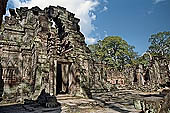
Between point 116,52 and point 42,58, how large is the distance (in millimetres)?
31564


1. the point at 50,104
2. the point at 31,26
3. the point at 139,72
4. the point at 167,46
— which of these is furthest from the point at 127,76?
the point at 50,104

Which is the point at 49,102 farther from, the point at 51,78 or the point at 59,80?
the point at 59,80

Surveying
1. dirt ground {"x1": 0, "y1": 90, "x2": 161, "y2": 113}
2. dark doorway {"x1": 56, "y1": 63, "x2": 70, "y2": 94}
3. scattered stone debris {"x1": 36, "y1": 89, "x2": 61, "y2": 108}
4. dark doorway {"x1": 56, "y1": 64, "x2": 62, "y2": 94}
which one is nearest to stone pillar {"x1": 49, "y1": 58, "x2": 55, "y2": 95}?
scattered stone debris {"x1": 36, "y1": 89, "x2": 61, "y2": 108}

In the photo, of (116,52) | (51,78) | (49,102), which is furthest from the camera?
(116,52)

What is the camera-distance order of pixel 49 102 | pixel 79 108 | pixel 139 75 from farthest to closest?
pixel 139 75 → pixel 49 102 → pixel 79 108

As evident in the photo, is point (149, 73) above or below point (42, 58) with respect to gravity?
below

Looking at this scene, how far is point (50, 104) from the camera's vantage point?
7410 millimetres

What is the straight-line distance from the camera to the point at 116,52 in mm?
39031

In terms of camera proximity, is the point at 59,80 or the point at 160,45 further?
the point at 160,45

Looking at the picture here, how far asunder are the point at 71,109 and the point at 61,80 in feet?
22.2

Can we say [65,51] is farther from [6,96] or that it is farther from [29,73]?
[6,96]

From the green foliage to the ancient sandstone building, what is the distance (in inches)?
1049

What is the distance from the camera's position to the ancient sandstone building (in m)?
10.2

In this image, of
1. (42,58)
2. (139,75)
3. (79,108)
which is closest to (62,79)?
(42,58)
